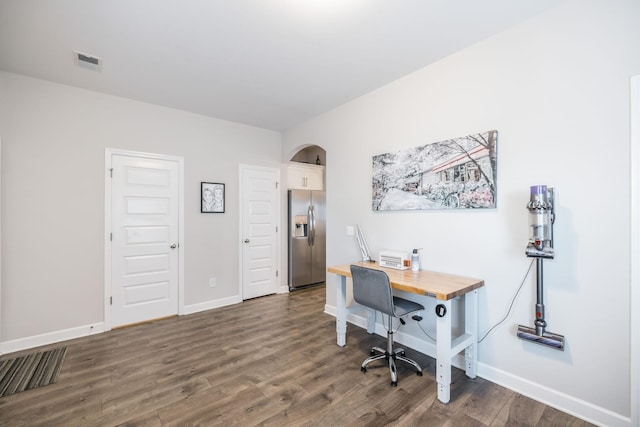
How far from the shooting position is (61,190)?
3018 millimetres

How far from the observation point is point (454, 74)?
2.47 meters

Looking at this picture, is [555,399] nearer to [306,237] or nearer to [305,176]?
[306,237]

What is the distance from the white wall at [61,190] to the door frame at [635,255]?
14.0ft

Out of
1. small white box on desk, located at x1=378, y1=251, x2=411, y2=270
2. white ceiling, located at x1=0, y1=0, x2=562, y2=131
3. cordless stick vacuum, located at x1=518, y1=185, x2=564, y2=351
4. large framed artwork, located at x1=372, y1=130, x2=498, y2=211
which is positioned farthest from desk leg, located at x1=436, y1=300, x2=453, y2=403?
white ceiling, located at x1=0, y1=0, x2=562, y2=131

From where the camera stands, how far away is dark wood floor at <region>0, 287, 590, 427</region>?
1833 mm

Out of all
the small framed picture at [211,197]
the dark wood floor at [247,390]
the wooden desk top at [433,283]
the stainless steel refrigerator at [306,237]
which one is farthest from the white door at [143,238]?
the wooden desk top at [433,283]

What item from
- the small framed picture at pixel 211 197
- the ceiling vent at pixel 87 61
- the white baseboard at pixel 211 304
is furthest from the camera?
the small framed picture at pixel 211 197

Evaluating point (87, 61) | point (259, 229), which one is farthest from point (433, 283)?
point (87, 61)

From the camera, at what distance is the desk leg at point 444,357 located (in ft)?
6.48

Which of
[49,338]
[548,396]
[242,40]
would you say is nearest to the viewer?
[548,396]

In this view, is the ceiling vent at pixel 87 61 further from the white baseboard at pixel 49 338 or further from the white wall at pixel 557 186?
the white wall at pixel 557 186

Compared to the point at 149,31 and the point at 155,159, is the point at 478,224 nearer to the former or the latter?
the point at 149,31

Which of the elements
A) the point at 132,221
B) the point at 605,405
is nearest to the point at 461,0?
the point at 605,405

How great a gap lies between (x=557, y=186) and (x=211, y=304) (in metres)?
4.16
